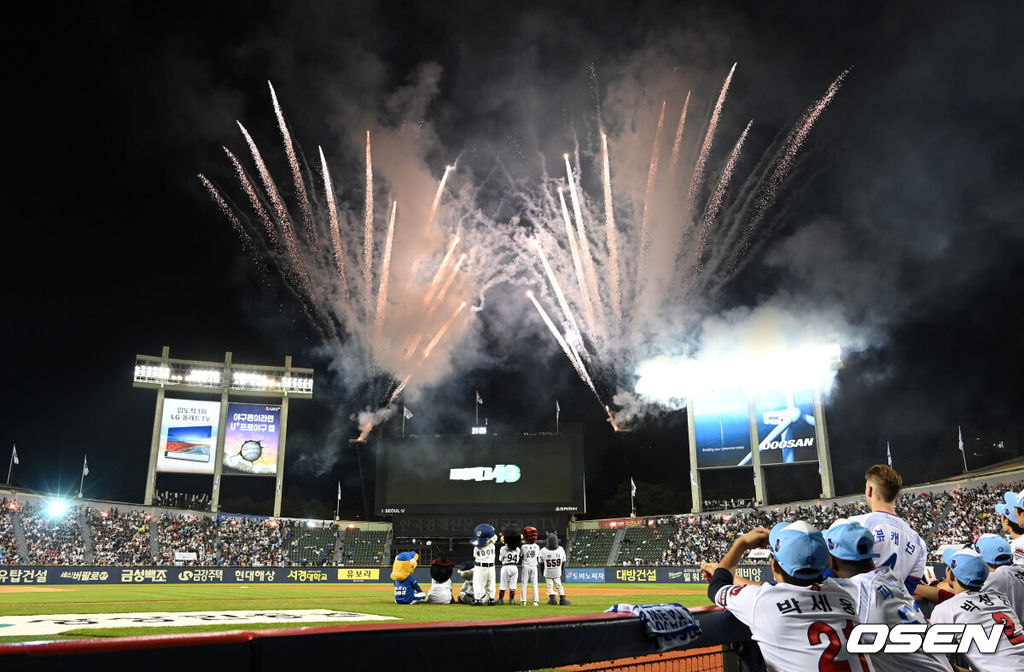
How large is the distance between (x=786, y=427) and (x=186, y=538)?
153ft

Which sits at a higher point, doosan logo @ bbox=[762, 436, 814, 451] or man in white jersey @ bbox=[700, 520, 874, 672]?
doosan logo @ bbox=[762, 436, 814, 451]

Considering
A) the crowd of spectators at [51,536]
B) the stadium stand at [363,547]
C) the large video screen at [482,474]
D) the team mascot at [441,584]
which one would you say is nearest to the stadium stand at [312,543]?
the stadium stand at [363,547]

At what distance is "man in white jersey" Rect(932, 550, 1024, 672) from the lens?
17.2 feet

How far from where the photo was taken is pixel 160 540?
2232 inches

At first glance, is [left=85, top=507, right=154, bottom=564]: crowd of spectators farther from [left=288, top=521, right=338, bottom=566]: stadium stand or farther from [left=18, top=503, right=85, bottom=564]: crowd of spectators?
[left=288, top=521, right=338, bottom=566]: stadium stand

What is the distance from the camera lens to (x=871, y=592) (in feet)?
16.3

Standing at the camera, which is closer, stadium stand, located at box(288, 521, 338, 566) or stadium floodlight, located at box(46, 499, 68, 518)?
stadium floodlight, located at box(46, 499, 68, 518)

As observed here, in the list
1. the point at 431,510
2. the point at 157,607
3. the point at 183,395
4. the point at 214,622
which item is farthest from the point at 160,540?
the point at 214,622

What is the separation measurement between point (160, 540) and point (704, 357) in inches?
1771

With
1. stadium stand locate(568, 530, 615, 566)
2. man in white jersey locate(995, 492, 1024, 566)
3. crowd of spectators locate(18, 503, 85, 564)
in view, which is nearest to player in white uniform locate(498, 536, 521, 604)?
man in white jersey locate(995, 492, 1024, 566)

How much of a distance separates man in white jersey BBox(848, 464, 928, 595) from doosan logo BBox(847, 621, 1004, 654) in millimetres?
1299

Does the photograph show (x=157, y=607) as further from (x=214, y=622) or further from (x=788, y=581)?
(x=788, y=581)


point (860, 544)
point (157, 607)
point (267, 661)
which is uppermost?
point (860, 544)

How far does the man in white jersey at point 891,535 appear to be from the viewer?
6312 millimetres
